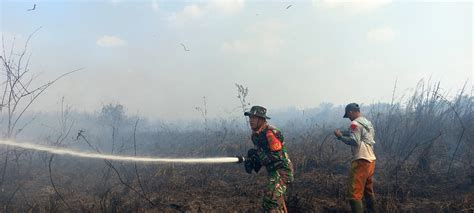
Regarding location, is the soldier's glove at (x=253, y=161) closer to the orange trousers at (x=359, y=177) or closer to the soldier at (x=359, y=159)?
the soldier at (x=359, y=159)

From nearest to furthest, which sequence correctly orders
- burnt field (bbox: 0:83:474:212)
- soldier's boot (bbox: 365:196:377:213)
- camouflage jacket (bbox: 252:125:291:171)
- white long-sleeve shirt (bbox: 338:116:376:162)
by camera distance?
1. camouflage jacket (bbox: 252:125:291:171)
2. white long-sleeve shirt (bbox: 338:116:376:162)
3. soldier's boot (bbox: 365:196:377:213)
4. burnt field (bbox: 0:83:474:212)

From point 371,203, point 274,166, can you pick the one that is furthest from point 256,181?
point 274,166

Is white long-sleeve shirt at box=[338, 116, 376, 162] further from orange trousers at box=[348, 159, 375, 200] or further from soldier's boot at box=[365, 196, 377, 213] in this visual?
soldier's boot at box=[365, 196, 377, 213]

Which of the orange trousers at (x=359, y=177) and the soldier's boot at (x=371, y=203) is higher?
the orange trousers at (x=359, y=177)

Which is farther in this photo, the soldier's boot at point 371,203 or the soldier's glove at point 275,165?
the soldier's boot at point 371,203

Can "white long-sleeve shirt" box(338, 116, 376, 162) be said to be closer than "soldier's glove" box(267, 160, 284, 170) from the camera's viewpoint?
No

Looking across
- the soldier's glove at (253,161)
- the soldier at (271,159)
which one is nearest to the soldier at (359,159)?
the soldier at (271,159)

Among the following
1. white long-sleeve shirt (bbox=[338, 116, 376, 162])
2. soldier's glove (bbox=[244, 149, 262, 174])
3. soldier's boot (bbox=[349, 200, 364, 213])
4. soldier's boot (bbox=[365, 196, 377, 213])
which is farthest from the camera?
soldier's boot (bbox=[365, 196, 377, 213])

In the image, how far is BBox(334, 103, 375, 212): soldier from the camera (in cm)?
532

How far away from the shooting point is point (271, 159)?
4711mm

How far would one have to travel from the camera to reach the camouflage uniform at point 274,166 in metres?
4.61

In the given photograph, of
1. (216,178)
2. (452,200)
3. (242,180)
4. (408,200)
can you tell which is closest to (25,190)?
(216,178)

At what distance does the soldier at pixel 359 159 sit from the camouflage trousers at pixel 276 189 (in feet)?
4.00

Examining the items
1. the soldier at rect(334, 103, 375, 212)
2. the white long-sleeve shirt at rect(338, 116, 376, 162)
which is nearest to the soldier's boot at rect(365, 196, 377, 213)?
the soldier at rect(334, 103, 375, 212)
